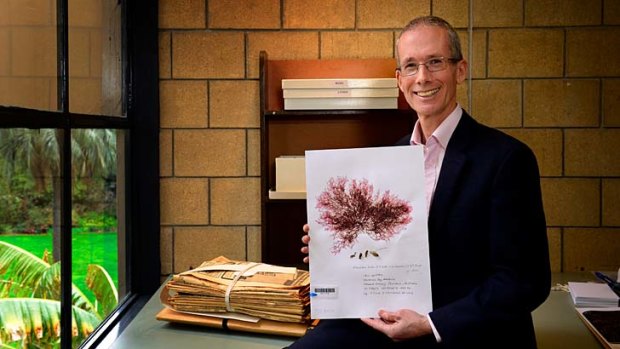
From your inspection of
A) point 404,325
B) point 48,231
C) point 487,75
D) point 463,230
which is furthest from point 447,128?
point 487,75

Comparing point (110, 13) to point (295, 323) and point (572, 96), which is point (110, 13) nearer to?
point (295, 323)

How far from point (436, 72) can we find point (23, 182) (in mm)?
1084

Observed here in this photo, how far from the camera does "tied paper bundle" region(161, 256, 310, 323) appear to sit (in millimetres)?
2170

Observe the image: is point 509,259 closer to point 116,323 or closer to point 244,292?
point 244,292

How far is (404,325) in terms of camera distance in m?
1.62

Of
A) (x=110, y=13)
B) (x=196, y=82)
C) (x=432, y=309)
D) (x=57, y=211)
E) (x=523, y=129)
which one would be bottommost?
(x=432, y=309)

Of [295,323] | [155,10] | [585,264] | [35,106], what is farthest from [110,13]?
[585,264]

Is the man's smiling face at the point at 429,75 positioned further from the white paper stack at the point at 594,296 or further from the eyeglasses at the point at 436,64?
the white paper stack at the point at 594,296

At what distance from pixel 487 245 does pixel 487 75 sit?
157cm

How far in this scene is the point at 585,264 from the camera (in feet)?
9.99

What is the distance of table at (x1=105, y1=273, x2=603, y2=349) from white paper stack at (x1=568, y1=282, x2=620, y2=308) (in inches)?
1.8

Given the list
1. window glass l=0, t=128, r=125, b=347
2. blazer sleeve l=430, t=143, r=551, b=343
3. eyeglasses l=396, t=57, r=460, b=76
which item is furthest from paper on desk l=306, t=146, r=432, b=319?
window glass l=0, t=128, r=125, b=347

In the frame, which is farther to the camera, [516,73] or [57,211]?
[516,73]

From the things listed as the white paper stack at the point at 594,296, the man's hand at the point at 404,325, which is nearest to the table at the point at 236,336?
the white paper stack at the point at 594,296
